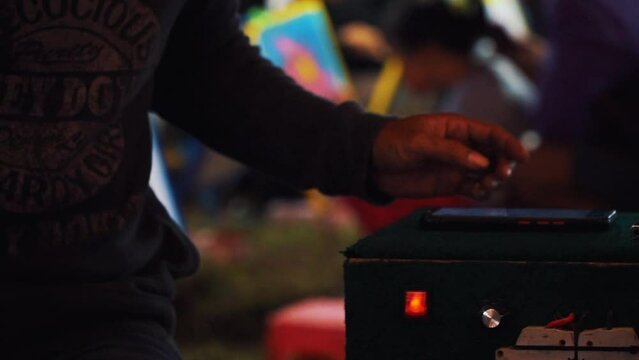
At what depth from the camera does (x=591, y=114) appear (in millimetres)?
2830

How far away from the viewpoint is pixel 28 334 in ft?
4.23

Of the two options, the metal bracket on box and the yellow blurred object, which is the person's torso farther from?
the yellow blurred object

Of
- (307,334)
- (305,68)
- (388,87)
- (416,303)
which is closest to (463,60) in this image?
(305,68)

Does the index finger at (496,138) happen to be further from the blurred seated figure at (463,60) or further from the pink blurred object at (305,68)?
the pink blurred object at (305,68)

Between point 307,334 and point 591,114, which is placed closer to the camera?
point 307,334

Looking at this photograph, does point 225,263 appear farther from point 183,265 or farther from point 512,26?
point 183,265

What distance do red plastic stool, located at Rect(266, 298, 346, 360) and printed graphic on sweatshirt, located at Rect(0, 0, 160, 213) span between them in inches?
51.6

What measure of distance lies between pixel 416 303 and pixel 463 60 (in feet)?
9.22

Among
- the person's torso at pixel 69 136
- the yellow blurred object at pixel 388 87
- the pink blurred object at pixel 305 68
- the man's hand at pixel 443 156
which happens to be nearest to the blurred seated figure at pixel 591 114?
the pink blurred object at pixel 305 68

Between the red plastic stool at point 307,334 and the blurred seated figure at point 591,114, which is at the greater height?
the blurred seated figure at point 591,114

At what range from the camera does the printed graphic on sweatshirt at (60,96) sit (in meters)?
1.33

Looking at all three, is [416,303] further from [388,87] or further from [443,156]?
[388,87]

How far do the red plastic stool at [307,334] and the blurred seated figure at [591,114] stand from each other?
1.67 feet

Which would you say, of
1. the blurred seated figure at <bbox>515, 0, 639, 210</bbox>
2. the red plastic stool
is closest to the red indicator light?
the red plastic stool
